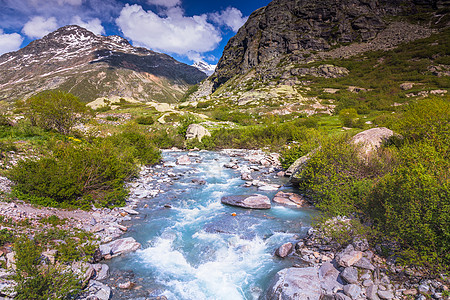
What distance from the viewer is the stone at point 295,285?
510cm

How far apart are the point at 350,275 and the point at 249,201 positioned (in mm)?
6141

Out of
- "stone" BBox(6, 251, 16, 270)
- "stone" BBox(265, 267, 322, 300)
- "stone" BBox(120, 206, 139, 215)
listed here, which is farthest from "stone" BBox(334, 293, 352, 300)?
"stone" BBox(120, 206, 139, 215)

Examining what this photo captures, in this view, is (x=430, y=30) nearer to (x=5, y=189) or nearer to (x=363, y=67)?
(x=363, y=67)

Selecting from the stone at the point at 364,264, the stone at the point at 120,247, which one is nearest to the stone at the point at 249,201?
the stone at the point at 120,247

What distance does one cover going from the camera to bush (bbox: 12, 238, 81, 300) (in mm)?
4164

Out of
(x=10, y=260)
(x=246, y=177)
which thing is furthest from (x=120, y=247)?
(x=246, y=177)

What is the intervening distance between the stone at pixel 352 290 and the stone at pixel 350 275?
27 cm

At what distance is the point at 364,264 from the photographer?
18.3 feet

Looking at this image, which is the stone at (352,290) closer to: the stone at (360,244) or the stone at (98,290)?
the stone at (360,244)

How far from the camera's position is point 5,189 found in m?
8.22

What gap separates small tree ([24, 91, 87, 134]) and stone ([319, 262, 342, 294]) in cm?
2116

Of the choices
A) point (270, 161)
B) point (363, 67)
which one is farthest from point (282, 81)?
point (270, 161)

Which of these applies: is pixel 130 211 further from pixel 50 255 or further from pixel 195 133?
pixel 195 133

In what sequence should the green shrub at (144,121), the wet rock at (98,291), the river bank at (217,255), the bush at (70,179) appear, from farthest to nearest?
the green shrub at (144,121), the bush at (70,179), the river bank at (217,255), the wet rock at (98,291)
